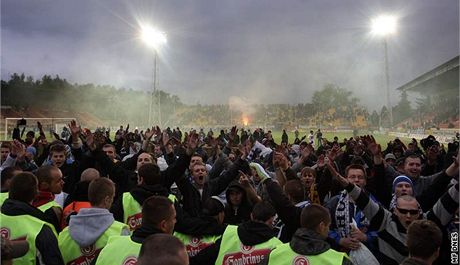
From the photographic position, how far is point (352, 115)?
74375 mm

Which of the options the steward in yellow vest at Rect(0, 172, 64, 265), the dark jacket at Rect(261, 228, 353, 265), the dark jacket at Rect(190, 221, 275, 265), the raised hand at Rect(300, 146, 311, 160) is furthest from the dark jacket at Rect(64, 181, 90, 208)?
the raised hand at Rect(300, 146, 311, 160)

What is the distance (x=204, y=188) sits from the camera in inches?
240

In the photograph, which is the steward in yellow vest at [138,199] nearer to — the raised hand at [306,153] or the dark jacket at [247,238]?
the dark jacket at [247,238]

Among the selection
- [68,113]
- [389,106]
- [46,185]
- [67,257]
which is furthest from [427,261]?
[68,113]

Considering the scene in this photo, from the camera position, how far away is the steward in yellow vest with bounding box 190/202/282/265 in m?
3.39

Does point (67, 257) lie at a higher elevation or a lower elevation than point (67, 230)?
lower

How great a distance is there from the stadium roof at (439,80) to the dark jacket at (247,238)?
4668 cm

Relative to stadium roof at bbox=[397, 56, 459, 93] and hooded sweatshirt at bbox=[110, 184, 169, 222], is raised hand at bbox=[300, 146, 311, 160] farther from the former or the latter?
stadium roof at bbox=[397, 56, 459, 93]

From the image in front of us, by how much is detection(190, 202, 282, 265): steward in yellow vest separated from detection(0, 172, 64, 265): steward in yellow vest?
1.24 metres

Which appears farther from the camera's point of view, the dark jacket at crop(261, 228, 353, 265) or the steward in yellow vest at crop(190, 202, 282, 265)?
the steward in yellow vest at crop(190, 202, 282, 265)

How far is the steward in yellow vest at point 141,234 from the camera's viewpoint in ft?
9.55

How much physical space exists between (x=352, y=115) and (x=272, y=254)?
75004 mm

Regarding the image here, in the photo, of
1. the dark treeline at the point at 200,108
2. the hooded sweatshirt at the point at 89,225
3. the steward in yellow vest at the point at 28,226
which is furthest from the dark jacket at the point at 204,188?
the dark treeline at the point at 200,108

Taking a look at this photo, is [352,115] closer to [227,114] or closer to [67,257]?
[227,114]
